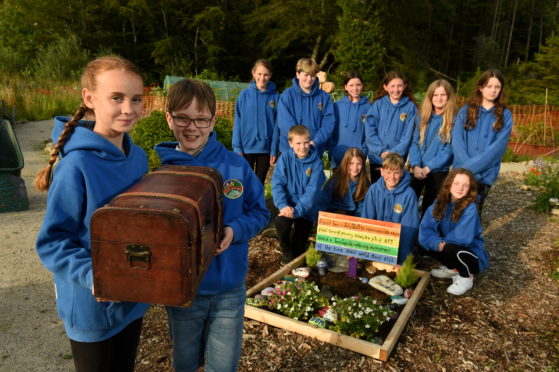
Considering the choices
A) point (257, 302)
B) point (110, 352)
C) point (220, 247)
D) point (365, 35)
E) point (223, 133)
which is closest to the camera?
point (110, 352)

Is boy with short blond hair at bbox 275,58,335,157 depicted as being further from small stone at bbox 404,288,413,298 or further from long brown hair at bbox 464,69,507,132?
small stone at bbox 404,288,413,298

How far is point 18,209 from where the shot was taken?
18.2ft

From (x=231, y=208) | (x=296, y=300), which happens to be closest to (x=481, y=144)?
(x=296, y=300)

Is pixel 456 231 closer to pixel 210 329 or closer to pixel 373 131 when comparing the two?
pixel 373 131

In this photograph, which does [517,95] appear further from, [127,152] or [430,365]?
[127,152]

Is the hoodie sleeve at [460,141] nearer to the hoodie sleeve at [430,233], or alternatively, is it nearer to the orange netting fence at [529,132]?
the hoodie sleeve at [430,233]

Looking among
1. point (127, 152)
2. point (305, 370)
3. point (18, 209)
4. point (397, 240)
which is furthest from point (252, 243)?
point (18, 209)

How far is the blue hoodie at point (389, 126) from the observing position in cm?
446

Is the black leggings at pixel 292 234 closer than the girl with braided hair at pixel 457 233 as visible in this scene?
No

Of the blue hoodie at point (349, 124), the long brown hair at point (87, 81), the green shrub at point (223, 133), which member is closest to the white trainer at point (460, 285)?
the blue hoodie at point (349, 124)

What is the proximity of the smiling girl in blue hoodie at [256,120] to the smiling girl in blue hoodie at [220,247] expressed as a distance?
124 inches

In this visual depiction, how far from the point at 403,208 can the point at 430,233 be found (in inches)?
13.4

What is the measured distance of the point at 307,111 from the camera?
15.6 feet

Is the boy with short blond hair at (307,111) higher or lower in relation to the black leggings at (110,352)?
higher
